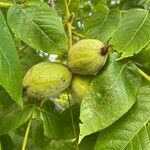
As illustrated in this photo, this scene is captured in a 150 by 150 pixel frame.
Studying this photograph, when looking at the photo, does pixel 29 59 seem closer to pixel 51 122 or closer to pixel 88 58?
pixel 51 122

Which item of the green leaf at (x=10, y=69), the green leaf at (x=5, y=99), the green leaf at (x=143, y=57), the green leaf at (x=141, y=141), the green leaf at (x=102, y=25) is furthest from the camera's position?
the green leaf at (x=5, y=99)

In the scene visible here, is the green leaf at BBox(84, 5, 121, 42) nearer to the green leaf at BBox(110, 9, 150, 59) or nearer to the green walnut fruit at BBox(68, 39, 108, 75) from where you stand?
the green leaf at BBox(110, 9, 150, 59)

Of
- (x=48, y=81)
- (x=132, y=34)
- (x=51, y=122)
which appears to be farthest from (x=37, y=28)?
(x=51, y=122)

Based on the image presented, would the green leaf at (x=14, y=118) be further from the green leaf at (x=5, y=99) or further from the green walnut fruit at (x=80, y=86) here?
the green walnut fruit at (x=80, y=86)

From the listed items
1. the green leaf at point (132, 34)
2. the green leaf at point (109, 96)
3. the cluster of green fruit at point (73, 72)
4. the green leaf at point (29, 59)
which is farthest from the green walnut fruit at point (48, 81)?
the green leaf at point (29, 59)

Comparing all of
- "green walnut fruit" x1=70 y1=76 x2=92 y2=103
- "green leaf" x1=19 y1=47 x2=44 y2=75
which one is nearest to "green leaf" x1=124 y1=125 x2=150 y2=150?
"green walnut fruit" x1=70 y1=76 x2=92 y2=103

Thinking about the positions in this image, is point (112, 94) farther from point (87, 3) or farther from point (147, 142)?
point (87, 3)
